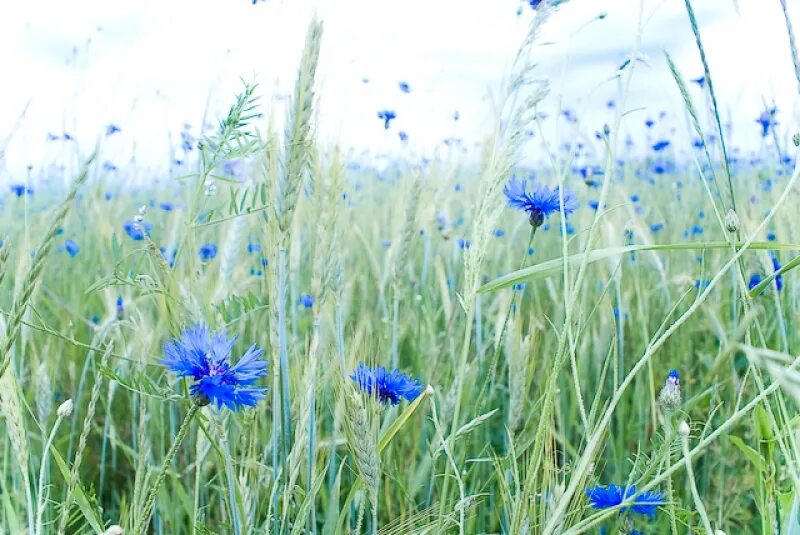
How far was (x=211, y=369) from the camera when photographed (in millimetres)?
526

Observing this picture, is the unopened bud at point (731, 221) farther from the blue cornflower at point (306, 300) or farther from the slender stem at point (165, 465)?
the blue cornflower at point (306, 300)

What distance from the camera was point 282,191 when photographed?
0.63 metres

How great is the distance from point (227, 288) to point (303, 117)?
33cm

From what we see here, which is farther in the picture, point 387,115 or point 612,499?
point 387,115

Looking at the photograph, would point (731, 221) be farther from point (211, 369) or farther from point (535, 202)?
point (211, 369)

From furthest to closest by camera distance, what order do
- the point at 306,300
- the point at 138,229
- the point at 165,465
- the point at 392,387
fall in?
1. the point at 306,300
2. the point at 392,387
3. the point at 138,229
4. the point at 165,465

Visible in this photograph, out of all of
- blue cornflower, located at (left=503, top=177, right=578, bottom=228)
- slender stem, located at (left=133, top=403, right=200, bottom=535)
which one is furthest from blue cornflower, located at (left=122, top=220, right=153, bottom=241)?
blue cornflower, located at (left=503, top=177, right=578, bottom=228)

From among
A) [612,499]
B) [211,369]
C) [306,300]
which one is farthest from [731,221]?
[306,300]

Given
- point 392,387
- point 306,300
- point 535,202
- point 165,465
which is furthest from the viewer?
point 306,300

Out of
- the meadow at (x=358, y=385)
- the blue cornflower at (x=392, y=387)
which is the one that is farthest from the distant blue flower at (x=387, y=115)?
the blue cornflower at (x=392, y=387)

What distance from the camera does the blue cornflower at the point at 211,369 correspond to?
0.51 m

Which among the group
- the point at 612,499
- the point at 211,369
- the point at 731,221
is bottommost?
the point at 612,499

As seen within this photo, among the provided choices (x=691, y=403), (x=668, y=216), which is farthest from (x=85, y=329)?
(x=668, y=216)

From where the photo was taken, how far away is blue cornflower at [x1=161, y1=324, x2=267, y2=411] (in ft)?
1.67
